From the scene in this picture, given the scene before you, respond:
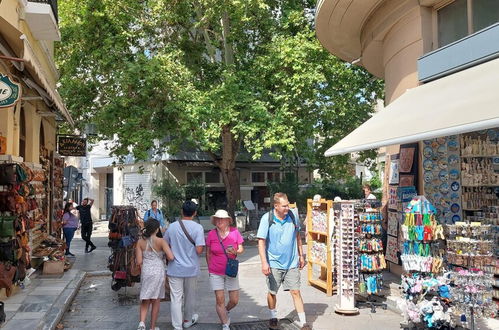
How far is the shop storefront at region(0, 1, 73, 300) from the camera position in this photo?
6.95 m

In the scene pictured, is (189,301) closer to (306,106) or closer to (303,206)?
(306,106)

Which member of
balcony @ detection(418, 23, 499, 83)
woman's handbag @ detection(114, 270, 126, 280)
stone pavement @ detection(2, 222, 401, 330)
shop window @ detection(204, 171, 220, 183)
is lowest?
stone pavement @ detection(2, 222, 401, 330)

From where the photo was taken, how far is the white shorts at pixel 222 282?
6270 mm

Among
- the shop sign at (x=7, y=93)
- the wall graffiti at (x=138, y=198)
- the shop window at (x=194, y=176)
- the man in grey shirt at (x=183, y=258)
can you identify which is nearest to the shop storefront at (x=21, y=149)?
the shop sign at (x=7, y=93)

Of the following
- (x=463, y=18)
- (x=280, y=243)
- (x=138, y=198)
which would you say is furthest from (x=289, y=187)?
(x=280, y=243)

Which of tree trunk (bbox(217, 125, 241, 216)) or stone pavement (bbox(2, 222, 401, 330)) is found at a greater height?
tree trunk (bbox(217, 125, 241, 216))

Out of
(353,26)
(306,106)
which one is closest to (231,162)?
(306,106)

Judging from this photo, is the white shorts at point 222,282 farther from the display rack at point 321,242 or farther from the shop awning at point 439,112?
the shop awning at point 439,112

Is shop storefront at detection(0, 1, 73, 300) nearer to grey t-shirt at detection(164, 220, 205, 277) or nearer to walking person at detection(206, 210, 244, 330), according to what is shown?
grey t-shirt at detection(164, 220, 205, 277)

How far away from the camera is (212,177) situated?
27281 mm

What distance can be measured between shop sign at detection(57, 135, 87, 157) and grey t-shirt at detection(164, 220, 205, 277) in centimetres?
956

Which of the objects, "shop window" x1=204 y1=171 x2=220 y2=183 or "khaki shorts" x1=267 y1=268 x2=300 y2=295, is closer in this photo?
"khaki shorts" x1=267 y1=268 x2=300 y2=295

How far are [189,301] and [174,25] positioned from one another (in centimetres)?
1353

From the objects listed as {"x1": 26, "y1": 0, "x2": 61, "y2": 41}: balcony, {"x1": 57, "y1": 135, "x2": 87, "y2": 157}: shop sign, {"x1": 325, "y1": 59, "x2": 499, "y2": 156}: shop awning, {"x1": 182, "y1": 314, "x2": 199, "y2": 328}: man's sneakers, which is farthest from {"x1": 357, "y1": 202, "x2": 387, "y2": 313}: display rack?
{"x1": 57, "y1": 135, "x2": 87, "y2": 157}: shop sign
